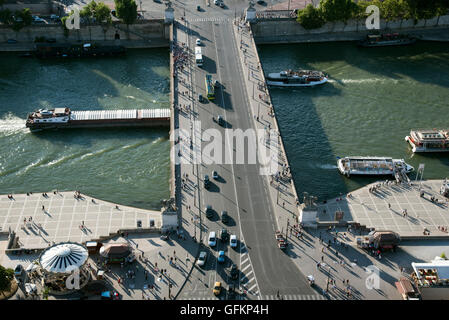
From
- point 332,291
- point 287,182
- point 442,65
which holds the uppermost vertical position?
point 442,65

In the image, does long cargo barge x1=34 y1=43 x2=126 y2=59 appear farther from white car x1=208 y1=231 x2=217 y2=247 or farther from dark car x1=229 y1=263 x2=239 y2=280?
dark car x1=229 y1=263 x2=239 y2=280

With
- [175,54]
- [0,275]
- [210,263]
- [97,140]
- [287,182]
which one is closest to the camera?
[0,275]

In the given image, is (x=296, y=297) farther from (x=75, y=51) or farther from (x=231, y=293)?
(x=75, y=51)

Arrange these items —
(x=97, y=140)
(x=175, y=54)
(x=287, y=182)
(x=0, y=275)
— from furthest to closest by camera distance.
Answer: (x=175, y=54) < (x=97, y=140) < (x=287, y=182) < (x=0, y=275)

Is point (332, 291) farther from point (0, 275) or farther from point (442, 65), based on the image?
point (442, 65)

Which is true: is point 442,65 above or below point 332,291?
above

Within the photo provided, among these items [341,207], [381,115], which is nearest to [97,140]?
[341,207]

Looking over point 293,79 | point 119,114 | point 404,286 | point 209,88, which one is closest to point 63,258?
point 404,286
